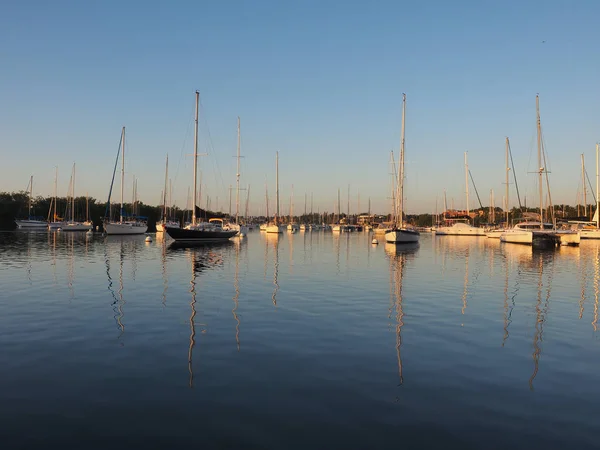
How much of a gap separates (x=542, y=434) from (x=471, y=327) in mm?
7583

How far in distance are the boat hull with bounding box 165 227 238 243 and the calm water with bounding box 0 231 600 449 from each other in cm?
3609

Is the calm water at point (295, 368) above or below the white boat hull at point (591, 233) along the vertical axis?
below

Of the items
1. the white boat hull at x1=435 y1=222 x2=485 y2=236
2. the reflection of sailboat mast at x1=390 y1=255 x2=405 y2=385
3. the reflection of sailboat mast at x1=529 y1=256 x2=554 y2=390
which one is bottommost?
the reflection of sailboat mast at x1=529 y1=256 x2=554 y2=390

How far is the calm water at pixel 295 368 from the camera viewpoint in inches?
273

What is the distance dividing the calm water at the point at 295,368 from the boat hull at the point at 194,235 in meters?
36.1

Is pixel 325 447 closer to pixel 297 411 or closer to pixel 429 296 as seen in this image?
pixel 297 411

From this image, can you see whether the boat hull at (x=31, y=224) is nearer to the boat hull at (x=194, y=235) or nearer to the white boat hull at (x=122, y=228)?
the white boat hull at (x=122, y=228)

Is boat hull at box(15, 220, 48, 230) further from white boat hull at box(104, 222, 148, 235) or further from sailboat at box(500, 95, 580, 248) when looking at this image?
sailboat at box(500, 95, 580, 248)

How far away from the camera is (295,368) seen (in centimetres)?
1007

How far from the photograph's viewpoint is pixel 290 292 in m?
21.2

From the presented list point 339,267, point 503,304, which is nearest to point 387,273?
point 339,267

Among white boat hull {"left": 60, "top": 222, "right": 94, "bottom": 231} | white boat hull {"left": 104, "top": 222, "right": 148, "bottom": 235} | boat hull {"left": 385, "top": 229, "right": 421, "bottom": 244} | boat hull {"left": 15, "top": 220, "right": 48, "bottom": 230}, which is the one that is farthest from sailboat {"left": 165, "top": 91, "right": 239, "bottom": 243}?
boat hull {"left": 15, "top": 220, "right": 48, "bottom": 230}

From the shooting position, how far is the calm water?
6934 mm

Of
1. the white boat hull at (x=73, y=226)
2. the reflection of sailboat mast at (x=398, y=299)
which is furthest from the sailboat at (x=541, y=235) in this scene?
the white boat hull at (x=73, y=226)
